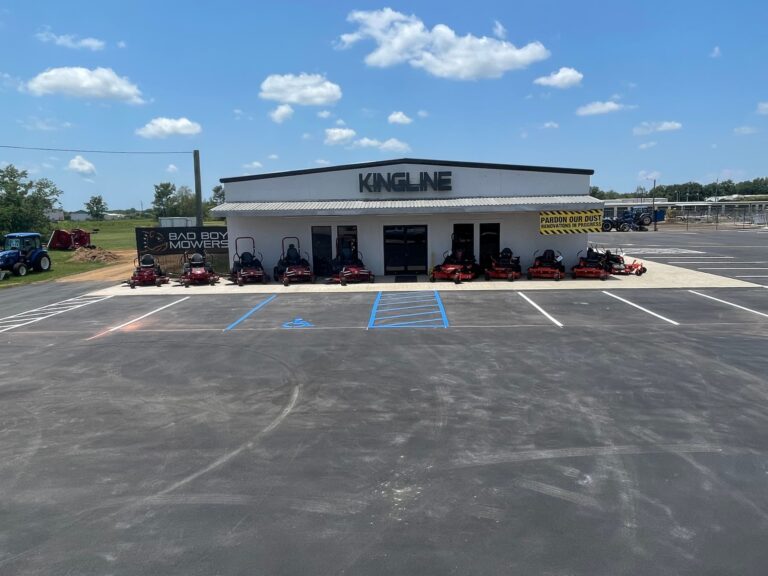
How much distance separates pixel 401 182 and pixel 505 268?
607cm

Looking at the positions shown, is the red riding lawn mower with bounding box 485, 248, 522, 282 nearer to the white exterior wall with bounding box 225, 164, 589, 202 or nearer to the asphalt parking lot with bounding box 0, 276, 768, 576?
the white exterior wall with bounding box 225, 164, 589, 202

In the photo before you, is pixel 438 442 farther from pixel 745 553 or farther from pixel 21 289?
pixel 21 289

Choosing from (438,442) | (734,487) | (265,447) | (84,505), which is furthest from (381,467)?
(734,487)

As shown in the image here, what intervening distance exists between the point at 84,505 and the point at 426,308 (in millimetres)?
11247

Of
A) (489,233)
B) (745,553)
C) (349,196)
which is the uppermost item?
(349,196)

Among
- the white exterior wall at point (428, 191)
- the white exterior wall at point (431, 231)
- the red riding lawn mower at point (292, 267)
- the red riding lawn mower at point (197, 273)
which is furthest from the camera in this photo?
the white exterior wall at point (431, 231)

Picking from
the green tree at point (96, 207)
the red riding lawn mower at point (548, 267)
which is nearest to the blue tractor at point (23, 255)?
the red riding lawn mower at point (548, 267)

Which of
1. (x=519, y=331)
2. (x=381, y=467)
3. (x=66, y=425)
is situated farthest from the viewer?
(x=519, y=331)

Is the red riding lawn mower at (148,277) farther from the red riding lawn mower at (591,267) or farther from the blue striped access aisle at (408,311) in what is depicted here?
the red riding lawn mower at (591,267)

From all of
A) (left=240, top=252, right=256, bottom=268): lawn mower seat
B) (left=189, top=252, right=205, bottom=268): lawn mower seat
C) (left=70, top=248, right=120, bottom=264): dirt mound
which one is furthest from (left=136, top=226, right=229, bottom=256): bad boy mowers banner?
(left=70, top=248, right=120, bottom=264): dirt mound

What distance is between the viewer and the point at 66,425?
23.6 feet

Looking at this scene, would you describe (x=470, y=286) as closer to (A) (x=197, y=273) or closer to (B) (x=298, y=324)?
(B) (x=298, y=324)

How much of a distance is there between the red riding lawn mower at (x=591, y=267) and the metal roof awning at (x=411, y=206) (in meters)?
2.27

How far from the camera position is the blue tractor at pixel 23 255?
25.6m
